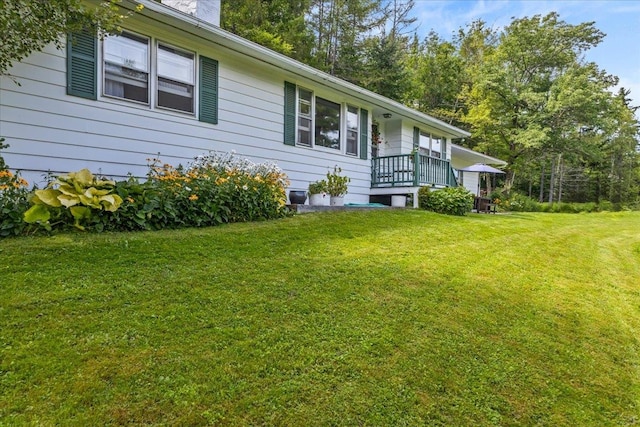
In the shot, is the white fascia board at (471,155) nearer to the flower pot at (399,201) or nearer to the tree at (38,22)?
the flower pot at (399,201)

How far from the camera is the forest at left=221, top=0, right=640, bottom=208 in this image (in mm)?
17031

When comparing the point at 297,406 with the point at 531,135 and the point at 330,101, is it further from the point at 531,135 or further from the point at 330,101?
the point at 531,135

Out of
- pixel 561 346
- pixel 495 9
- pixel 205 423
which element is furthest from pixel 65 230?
pixel 495 9

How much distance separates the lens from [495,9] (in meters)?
23.4

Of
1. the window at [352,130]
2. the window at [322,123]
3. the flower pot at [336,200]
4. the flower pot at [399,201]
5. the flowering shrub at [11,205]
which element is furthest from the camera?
the flower pot at [399,201]

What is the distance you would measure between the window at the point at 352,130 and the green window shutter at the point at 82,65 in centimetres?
602

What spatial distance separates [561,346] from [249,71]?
6767 millimetres

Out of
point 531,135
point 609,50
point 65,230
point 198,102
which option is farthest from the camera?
point 609,50

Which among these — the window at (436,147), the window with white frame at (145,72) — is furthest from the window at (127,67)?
the window at (436,147)

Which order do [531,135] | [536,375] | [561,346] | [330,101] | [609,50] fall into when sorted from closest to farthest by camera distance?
[536,375] < [561,346] < [330,101] < [531,135] < [609,50]

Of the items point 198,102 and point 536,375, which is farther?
point 198,102

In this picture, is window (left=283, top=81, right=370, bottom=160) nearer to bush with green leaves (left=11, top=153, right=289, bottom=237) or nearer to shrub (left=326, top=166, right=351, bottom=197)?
shrub (left=326, top=166, right=351, bottom=197)

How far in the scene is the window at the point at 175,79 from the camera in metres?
5.96

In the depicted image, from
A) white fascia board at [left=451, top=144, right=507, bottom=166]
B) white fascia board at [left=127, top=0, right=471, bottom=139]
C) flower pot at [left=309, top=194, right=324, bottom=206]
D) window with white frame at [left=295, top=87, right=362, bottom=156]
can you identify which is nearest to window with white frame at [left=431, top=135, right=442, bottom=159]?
white fascia board at [left=451, top=144, right=507, bottom=166]
